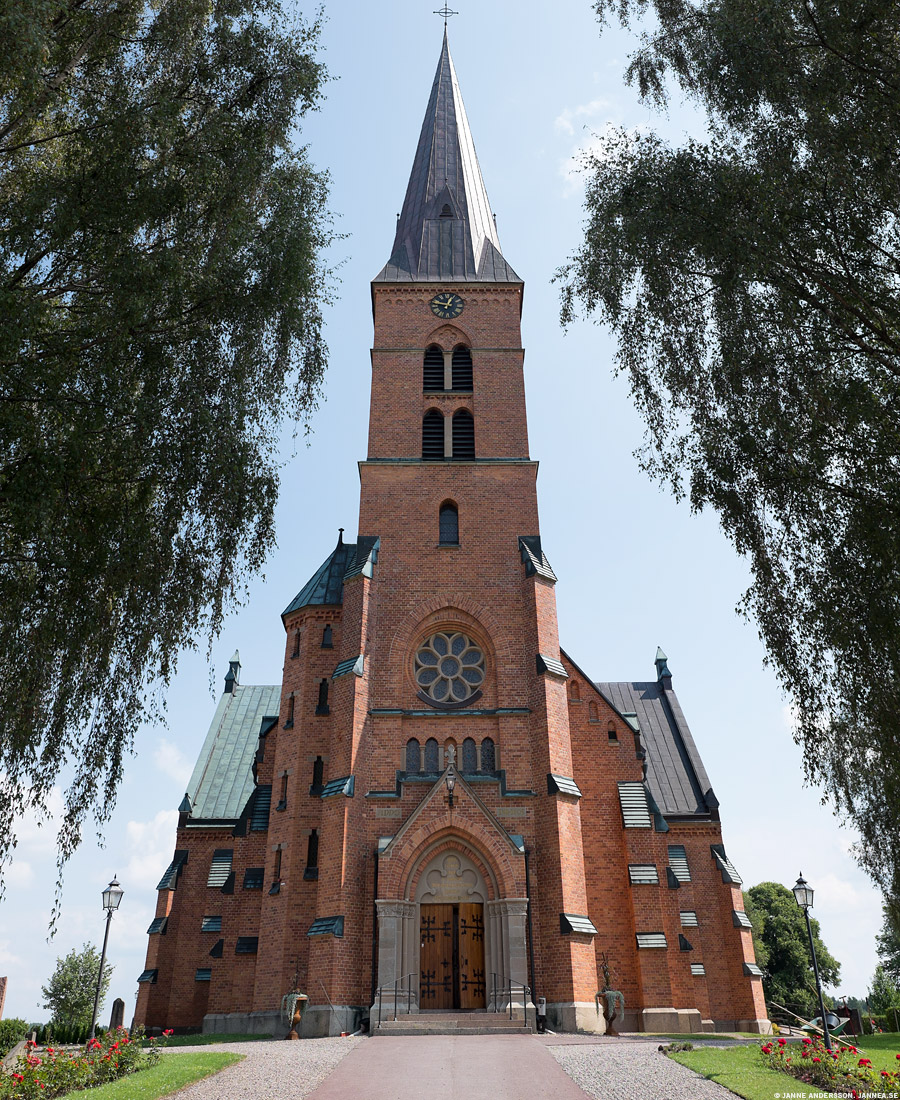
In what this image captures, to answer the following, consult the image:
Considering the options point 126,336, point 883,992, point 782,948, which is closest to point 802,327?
point 126,336

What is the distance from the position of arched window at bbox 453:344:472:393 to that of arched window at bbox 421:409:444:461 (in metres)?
1.40

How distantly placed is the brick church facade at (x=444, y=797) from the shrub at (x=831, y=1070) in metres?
8.26

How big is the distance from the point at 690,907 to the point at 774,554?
19732 mm

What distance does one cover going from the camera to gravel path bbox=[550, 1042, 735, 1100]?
11164mm

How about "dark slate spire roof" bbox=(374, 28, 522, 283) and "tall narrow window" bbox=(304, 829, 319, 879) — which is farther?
"dark slate spire roof" bbox=(374, 28, 522, 283)

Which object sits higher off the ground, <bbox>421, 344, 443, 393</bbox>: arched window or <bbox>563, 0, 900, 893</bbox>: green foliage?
<bbox>421, 344, 443, 393</bbox>: arched window

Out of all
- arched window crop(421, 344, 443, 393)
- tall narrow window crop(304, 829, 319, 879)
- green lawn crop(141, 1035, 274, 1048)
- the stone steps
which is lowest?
green lawn crop(141, 1035, 274, 1048)

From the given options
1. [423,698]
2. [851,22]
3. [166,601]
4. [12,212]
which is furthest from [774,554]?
[423,698]

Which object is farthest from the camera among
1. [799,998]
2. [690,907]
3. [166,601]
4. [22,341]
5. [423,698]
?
[799,998]

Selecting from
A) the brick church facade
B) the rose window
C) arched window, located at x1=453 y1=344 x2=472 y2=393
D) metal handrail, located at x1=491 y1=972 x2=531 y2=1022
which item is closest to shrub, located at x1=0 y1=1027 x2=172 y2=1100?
the brick church facade

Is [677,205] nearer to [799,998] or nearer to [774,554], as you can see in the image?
[774,554]

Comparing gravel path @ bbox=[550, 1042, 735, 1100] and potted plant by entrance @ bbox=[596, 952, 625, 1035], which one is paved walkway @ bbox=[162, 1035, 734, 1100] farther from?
potted plant by entrance @ bbox=[596, 952, 625, 1035]

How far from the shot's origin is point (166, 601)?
41.6 feet

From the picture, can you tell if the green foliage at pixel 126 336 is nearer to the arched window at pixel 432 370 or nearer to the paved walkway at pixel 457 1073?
the paved walkway at pixel 457 1073
